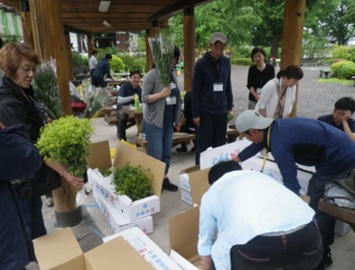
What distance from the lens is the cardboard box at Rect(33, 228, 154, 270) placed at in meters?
1.64

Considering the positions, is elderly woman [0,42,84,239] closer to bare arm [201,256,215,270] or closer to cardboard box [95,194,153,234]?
cardboard box [95,194,153,234]

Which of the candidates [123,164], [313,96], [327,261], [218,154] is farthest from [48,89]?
[313,96]

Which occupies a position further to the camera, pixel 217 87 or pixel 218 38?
pixel 217 87

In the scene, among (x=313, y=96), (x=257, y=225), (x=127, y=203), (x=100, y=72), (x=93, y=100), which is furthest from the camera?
(x=313, y=96)

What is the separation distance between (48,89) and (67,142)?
1.66 ft

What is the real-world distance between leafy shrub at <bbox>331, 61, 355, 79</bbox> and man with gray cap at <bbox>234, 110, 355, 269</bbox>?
13.7 meters

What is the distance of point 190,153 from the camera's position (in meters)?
4.65

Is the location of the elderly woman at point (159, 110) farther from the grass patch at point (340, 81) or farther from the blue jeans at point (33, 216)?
the grass patch at point (340, 81)

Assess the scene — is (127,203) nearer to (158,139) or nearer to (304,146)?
(158,139)

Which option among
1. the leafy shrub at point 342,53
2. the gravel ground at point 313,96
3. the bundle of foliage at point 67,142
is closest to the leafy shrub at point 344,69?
the gravel ground at point 313,96

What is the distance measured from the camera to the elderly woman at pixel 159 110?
298 cm

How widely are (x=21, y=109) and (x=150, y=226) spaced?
140cm

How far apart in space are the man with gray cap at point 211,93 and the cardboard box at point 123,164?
822 mm

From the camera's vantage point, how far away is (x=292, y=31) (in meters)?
3.24
